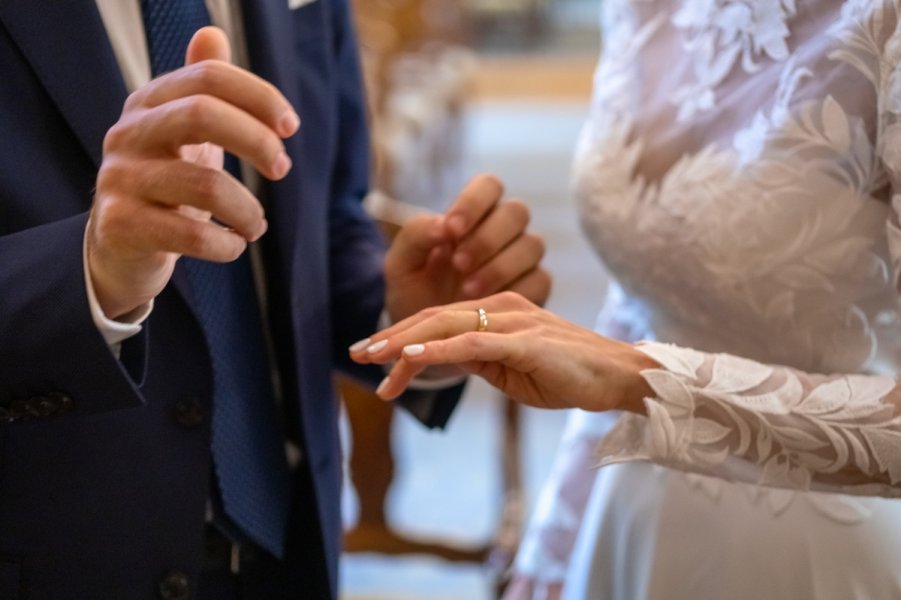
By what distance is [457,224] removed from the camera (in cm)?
119

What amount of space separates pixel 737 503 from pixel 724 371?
0.72ft

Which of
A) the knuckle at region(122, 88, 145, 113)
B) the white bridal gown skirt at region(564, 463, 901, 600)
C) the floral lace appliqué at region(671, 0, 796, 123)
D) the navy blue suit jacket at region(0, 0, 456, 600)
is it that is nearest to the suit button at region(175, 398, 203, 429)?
the navy blue suit jacket at region(0, 0, 456, 600)

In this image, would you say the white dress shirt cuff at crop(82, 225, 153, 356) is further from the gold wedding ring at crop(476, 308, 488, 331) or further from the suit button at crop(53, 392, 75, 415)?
the gold wedding ring at crop(476, 308, 488, 331)

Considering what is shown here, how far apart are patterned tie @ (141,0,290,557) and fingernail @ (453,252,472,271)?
0.24 metres

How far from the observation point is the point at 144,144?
2.50 feet

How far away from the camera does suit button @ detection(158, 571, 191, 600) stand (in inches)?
42.2

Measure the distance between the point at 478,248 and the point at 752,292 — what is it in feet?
1.02

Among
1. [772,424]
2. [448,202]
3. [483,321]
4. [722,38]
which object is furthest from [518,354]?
[448,202]

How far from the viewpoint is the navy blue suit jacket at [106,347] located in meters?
0.87

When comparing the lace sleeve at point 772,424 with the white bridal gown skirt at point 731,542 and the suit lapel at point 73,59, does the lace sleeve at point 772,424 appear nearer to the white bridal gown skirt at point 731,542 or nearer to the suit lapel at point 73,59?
the white bridal gown skirt at point 731,542

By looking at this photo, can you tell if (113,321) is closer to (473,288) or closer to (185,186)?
(185,186)

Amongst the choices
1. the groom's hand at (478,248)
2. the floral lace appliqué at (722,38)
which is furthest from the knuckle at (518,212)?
the floral lace appliqué at (722,38)

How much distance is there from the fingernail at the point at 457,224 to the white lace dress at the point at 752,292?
0.18 m

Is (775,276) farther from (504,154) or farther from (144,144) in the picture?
(504,154)
